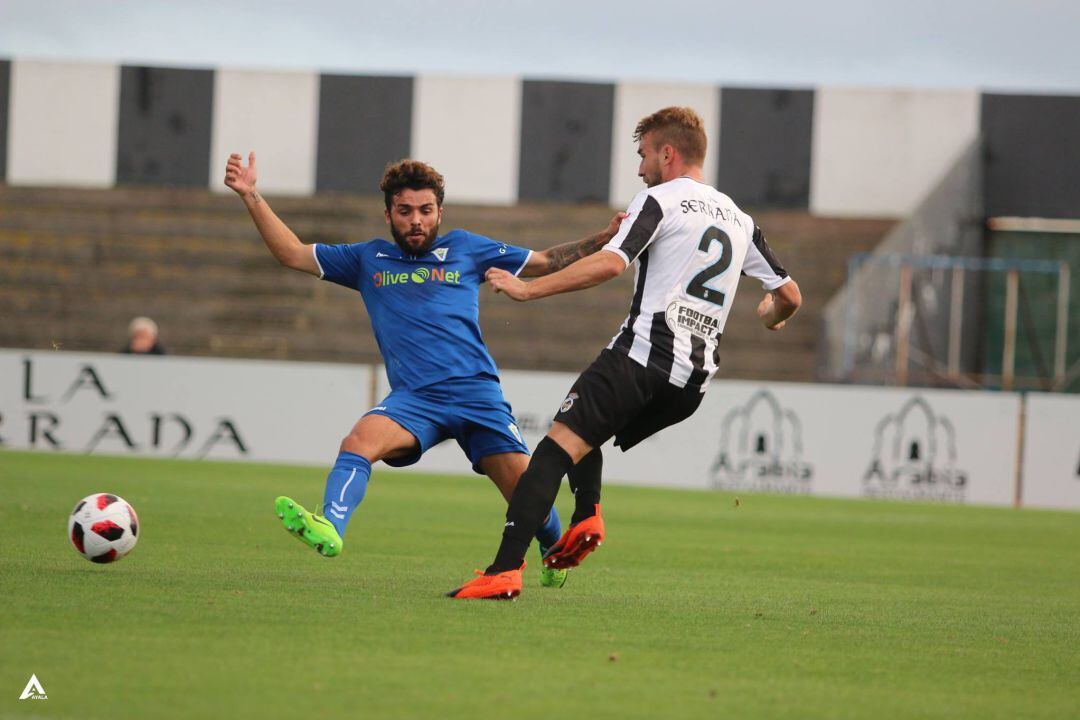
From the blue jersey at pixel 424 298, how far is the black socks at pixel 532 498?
0.76 m

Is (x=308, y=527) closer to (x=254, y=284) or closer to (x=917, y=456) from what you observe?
(x=917, y=456)

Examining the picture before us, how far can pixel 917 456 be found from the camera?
54.9 feet

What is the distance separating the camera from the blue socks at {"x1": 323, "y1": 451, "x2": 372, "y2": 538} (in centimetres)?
611

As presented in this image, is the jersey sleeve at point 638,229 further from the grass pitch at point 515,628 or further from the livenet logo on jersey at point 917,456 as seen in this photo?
the livenet logo on jersey at point 917,456

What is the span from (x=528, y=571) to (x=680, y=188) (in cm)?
236

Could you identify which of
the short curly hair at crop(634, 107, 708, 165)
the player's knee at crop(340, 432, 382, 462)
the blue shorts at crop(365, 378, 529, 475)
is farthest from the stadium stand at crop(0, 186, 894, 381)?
the short curly hair at crop(634, 107, 708, 165)

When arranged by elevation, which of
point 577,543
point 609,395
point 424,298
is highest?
point 424,298

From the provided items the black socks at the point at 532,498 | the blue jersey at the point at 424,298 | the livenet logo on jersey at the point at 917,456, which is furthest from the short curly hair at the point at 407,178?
the livenet logo on jersey at the point at 917,456

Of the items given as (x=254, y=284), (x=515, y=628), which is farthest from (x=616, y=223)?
(x=254, y=284)

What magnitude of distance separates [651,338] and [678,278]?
27 centimetres

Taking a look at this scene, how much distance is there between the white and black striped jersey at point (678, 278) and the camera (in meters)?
5.98

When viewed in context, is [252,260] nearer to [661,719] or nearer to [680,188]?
[680,188]

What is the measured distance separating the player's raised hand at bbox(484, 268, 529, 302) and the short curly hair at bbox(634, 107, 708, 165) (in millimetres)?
914

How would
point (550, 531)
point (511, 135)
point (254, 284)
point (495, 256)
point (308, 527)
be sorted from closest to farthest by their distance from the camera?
point (308, 527), point (550, 531), point (495, 256), point (254, 284), point (511, 135)
